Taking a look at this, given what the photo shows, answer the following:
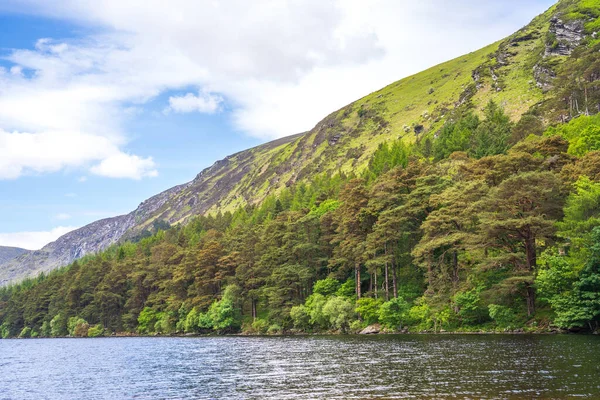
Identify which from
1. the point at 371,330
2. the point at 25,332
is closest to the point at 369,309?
the point at 371,330

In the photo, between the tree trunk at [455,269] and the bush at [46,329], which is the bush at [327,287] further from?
the bush at [46,329]

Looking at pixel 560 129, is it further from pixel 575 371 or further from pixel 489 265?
pixel 575 371

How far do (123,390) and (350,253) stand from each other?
67205 millimetres

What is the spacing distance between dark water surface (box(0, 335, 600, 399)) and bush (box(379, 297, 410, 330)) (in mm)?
26428

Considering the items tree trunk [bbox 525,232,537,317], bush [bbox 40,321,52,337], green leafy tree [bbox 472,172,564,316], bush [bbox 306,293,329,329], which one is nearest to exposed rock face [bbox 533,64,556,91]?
green leafy tree [bbox 472,172,564,316]

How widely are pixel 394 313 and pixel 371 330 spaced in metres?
5.66

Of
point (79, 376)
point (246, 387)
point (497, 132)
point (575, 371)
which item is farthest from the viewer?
point (497, 132)

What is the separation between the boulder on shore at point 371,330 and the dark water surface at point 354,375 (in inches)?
1130

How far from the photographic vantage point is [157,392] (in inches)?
1275

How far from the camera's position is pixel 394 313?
80250mm

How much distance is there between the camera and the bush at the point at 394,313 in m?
79.9

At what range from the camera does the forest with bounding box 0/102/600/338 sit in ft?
209

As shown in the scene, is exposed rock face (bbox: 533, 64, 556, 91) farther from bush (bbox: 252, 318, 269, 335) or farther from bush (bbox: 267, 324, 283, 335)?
bush (bbox: 252, 318, 269, 335)

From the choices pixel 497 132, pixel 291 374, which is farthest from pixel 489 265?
pixel 497 132
